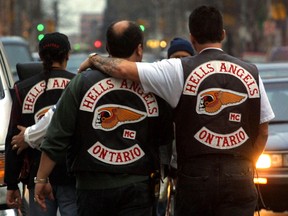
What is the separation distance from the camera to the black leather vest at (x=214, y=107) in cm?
564

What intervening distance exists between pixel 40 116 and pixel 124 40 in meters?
1.22

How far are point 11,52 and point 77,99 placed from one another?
1444cm

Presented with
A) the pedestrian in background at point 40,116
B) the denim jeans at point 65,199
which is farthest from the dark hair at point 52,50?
the denim jeans at point 65,199

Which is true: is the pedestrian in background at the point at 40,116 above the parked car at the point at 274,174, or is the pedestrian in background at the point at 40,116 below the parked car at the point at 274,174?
above

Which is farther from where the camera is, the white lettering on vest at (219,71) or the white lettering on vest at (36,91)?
the white lettering on vest at (36,91)

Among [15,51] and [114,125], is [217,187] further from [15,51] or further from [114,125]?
[15,51]

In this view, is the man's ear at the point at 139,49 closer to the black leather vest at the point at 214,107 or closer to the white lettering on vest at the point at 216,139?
the black leather vest at the point at 214,107

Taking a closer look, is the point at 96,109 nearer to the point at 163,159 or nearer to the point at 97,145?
the point at 97,145

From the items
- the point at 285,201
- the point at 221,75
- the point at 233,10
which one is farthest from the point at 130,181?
the point at 233,10

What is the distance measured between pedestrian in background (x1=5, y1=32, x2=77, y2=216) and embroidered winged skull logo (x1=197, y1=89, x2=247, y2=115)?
4.17 feet

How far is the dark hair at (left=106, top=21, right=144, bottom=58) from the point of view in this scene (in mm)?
5602

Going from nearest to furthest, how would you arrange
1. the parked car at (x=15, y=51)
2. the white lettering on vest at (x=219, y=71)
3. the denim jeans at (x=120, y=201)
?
the denim jeans at (x=120, y=201)
the white lettering on vest at (x=219, y=71)
the parked car at (x=15, y=51)

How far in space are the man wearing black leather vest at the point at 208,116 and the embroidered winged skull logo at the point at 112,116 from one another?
6.6 inches

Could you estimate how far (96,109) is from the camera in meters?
5.59
